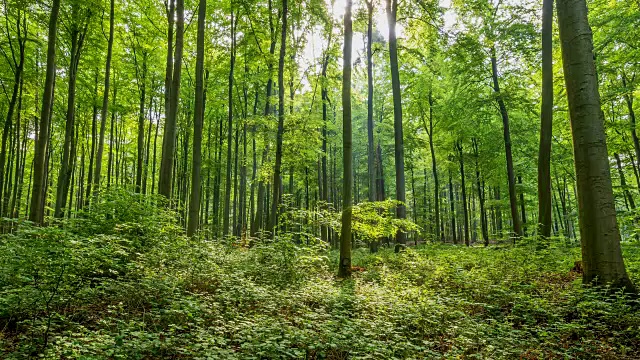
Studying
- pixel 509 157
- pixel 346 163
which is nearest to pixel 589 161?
pixel 346 163

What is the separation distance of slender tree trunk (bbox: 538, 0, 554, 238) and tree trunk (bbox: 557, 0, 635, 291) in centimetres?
472

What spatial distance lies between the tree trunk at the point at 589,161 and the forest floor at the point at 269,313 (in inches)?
18.4

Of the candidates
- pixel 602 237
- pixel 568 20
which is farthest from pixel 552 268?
pixel 568 20

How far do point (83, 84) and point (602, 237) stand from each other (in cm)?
2130

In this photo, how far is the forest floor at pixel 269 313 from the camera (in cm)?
351

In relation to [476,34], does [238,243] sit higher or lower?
lower

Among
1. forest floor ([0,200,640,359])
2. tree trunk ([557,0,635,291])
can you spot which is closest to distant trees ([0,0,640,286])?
tree trunk ([557,0,635,291])

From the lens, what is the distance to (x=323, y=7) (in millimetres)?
12016

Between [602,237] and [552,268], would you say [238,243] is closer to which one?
[552,268]

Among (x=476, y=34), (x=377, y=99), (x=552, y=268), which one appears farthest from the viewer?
(x=377, y=99)

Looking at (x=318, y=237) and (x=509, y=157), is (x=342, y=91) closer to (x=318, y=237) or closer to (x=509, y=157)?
(x=318, y=237)

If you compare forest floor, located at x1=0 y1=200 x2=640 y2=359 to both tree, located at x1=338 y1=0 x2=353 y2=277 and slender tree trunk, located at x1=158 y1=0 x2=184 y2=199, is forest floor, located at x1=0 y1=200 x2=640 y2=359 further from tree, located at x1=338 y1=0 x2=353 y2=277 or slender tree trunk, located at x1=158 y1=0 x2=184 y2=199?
slender tree trunk, located at x1=158 y1=0 x2=184 y2=199

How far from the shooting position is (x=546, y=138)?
9523mm

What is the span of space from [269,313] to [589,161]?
17.9 feet
